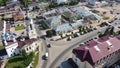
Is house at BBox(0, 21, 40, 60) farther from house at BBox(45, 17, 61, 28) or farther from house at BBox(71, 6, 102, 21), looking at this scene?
house at BBox(71, 6, 102, 21)

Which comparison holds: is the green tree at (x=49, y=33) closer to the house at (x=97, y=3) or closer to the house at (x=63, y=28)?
the house at (x=63, y=28)

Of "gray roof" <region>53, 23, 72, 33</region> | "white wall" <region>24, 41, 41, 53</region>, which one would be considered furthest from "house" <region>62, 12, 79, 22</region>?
"white wall" <region>24, 41, 41, 53</region>

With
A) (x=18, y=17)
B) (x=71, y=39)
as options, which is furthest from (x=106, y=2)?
(x=18, y=17)

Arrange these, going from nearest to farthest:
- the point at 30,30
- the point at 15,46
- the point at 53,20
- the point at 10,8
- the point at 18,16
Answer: the point at 15,46 < the point at 30,30 < the point at 53,20 < the point at 18,16 < the point at 10,8

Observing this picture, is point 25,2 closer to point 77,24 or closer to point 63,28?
point 63,28

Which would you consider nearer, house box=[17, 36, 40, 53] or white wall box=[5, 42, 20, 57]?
white wall box=[5, 42, 20, 57]

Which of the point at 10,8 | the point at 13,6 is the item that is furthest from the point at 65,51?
the point at 13,6

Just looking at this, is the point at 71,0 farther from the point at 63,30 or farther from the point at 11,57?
the point at 11,57
